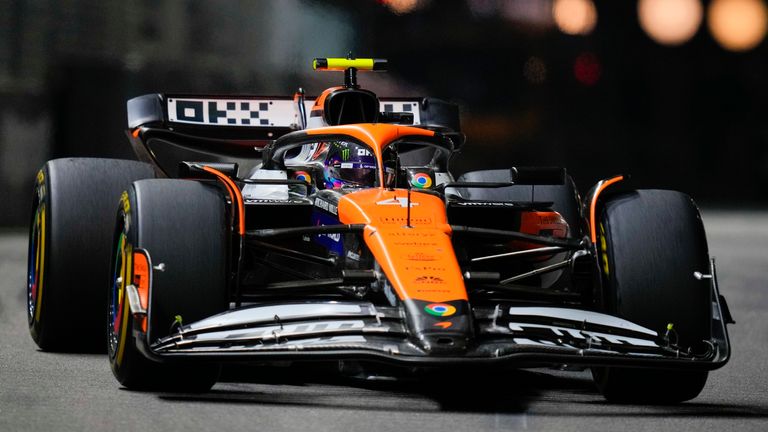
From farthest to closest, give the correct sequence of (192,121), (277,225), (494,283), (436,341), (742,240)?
(742,240), (192,121), (277,225), (494,283), (436,341)

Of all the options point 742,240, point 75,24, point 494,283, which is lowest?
point 742,240

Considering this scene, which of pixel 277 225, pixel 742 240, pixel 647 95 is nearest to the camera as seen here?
pixel 277 225

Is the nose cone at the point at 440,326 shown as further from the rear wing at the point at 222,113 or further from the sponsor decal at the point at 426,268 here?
the rear wing at the point at 222,113

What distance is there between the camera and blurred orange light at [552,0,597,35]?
949 inches

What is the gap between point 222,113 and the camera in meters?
10.7

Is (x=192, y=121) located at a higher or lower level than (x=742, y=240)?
higher

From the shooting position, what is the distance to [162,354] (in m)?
6.45

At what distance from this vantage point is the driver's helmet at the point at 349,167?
8.21 m

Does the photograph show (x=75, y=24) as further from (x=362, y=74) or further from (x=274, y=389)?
(x=274, y=389)

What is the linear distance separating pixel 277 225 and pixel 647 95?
62.1 ft

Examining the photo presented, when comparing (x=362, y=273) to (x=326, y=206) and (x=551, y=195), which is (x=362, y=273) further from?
(x=551, y=195)

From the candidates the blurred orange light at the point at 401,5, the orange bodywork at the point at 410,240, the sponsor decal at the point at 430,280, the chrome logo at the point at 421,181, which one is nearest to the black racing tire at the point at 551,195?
the chrome logo at the point at 421,181

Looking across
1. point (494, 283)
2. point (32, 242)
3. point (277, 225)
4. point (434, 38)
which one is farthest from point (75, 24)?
point (494, 283)

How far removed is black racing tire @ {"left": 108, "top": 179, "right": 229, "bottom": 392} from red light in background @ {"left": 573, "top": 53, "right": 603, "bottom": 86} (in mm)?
18004
